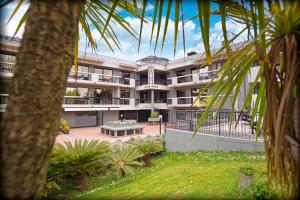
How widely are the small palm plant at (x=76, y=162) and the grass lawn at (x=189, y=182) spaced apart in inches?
19.2

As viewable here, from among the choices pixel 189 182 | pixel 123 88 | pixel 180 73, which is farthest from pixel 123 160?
pixel 180 73

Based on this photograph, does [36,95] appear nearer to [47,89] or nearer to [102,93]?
[47,89]

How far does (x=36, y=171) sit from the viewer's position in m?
0.63

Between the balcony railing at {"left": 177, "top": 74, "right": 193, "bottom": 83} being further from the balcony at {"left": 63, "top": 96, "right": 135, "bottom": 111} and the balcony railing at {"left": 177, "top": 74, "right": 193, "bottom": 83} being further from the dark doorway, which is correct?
the dark doorway

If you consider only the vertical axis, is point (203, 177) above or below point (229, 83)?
below

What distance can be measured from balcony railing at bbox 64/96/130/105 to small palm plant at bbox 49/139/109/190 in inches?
482

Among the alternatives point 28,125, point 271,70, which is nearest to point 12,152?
point 28,125

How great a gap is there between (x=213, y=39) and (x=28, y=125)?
1.82 meters

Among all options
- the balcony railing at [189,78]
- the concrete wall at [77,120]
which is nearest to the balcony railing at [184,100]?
the balcony railing at [189,78]

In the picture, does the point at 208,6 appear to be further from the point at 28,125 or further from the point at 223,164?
the point at 223,164

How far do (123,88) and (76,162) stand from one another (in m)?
Answer: 18.7

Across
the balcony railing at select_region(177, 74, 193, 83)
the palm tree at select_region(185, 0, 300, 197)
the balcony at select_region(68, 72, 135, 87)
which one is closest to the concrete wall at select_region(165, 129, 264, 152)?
the palm tree at select_region(185, 0, 300, 197)

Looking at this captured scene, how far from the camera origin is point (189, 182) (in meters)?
4.80

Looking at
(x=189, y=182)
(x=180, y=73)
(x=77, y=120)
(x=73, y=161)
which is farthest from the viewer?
(x=180, y=73)
